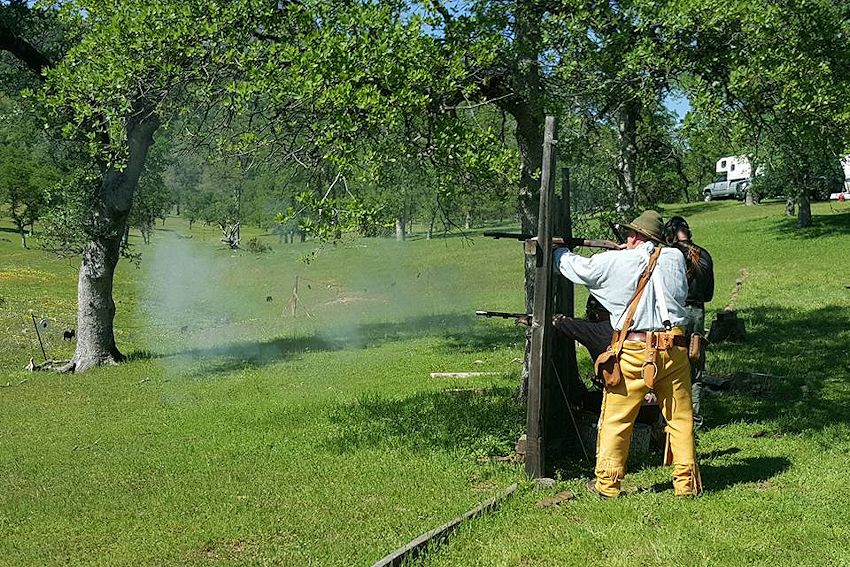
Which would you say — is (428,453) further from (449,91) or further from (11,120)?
(11,120)

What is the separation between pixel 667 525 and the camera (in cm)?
605

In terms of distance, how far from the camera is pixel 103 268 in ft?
60.7

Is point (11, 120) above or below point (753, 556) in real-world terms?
above

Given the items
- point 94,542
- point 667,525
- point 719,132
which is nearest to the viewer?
point 667,525

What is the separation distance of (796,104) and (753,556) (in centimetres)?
546

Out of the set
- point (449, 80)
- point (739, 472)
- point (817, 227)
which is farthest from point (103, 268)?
point (817, 227)

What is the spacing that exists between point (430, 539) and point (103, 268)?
1454 cm

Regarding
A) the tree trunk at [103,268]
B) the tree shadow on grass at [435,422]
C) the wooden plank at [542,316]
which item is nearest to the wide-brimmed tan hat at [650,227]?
the wooden plank at [542,316]

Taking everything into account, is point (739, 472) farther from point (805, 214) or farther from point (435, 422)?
point (805, 214)

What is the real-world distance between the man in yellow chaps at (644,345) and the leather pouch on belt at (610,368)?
26 millimetres

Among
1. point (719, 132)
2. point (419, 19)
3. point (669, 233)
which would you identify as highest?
point (419, 19)

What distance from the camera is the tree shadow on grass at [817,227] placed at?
3344 centimetres

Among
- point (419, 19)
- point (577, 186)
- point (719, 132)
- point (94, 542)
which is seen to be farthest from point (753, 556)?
point (577, 186)

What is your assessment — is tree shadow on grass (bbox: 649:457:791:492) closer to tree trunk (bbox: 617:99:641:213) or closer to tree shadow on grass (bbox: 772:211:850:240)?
tree trunk (bbox: 617:99:641:213)
